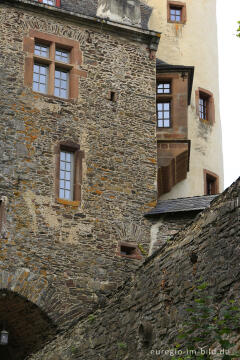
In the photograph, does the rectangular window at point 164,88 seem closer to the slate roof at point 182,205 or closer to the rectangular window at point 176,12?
the slate roof at point 182,205

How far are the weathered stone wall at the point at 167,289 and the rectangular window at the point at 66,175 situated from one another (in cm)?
507

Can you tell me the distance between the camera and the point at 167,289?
13.8m

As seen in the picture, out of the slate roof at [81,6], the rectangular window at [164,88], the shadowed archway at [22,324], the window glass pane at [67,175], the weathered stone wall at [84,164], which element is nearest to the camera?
the shadowed archway at [22,324]

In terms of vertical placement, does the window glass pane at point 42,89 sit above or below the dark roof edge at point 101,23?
below

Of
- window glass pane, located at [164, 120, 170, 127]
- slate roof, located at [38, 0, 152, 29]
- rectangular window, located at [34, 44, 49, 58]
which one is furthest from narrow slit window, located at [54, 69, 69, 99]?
window glass pane, located at [164, 120, 170, 127]

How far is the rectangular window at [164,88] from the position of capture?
24.8 metres

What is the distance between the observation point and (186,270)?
1342 cm

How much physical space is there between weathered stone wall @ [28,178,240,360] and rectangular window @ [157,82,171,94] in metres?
9.67

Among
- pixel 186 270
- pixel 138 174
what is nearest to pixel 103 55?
pixel 138 174

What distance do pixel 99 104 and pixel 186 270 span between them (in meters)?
9.62

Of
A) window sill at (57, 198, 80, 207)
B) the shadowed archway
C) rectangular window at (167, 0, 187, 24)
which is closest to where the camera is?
the shadowed archway

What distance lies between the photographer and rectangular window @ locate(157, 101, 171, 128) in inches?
968

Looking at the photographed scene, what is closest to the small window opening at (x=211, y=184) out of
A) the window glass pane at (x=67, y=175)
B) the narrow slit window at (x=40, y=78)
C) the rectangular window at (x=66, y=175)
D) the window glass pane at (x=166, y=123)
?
the window glass pane at (x=166, y=123)

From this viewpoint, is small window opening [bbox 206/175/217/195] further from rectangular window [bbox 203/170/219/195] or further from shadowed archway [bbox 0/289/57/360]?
shadowed archway [bbox 0/289/57/360]
